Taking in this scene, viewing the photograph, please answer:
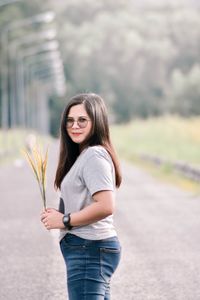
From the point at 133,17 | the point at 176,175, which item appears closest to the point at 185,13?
the point at 133,17

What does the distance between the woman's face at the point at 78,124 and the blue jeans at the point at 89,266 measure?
514 millimetres

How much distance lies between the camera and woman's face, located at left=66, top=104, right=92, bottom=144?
17.5ft

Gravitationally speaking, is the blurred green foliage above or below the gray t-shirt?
below

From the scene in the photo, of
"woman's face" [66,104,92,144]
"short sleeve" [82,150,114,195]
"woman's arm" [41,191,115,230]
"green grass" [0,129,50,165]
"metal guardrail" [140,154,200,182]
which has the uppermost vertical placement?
"woman's face" [66,104,92,144]

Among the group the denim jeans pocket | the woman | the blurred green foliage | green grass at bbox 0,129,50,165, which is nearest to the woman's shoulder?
the woman

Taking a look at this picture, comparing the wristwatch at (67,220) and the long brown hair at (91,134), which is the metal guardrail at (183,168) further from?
the wristwatch at (67,220)

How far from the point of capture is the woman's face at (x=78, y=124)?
5320mm

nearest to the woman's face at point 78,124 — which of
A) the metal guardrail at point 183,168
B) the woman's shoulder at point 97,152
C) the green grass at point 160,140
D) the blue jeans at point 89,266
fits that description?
the woman's shoulder at point 97,152

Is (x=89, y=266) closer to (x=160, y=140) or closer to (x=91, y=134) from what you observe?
(x=91, y=134)

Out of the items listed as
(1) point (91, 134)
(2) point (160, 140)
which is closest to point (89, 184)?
(1) point (91, 134)

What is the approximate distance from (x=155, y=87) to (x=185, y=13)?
109ft

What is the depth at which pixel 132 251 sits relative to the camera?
1153 centimetres

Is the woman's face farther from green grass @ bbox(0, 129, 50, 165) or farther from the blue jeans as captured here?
green grass @ bbox(0, 129, 50, 165)

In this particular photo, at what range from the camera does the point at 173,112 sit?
112312 mm
